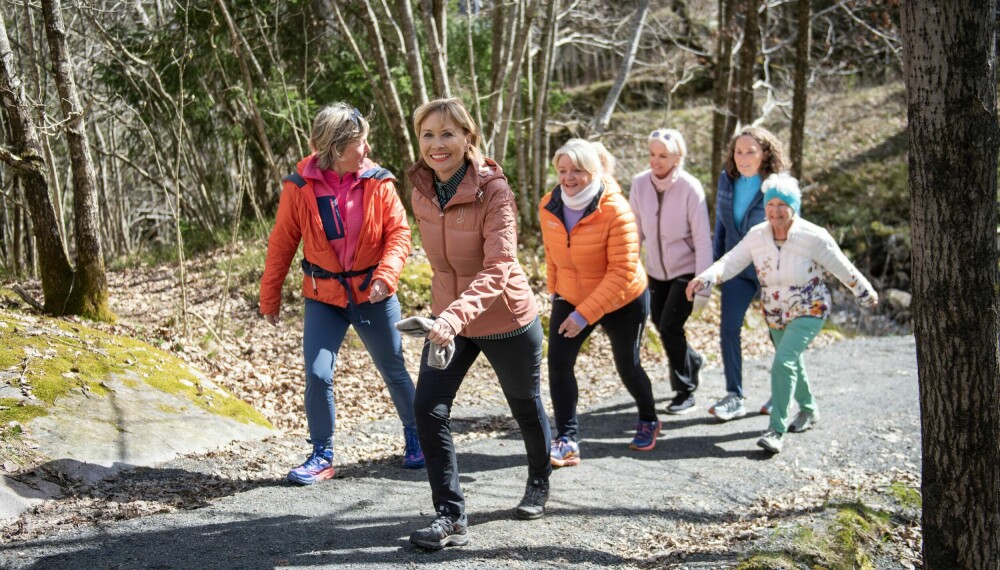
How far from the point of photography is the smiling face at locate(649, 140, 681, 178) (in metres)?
6.49

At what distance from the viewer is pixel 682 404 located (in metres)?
7.42

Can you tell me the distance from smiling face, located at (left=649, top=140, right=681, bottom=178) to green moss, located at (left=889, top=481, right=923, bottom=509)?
278cm

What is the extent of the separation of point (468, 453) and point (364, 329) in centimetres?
154

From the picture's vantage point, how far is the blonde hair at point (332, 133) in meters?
4.94

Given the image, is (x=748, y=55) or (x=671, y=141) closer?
(x=671, y=141)

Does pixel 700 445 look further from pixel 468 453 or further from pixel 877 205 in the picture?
pixel 877 205

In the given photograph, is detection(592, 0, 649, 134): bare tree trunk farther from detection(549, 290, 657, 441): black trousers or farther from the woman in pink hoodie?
detection(549, 290, 657, 441): black trousers

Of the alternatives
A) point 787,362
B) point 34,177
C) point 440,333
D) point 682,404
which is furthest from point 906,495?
point 34,177

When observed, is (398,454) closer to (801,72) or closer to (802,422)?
(802,422)

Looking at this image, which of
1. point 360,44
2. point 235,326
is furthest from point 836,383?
point 360,44

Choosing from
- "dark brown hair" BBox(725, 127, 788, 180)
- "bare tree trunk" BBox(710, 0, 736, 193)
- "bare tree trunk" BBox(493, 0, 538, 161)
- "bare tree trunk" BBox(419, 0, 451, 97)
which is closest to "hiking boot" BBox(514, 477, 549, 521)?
"dark brown hair" BBox(725, 127, 788, 180)

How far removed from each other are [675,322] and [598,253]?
66.5 inches

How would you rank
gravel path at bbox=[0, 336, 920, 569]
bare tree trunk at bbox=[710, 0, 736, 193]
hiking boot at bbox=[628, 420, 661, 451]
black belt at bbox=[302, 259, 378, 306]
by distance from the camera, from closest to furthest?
gravel path at bbox=[0, 336, 920, 569], black belt at bbox=[302, 259, 378, 306], hiking boot at bbox=[628, 420, 661, 451], bare tree trunk at bbox=[710, 0, 736, 193]

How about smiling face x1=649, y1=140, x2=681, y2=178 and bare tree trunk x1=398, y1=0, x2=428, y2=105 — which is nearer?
smiling face x1=649, y1=140, x2=681, y2=178
